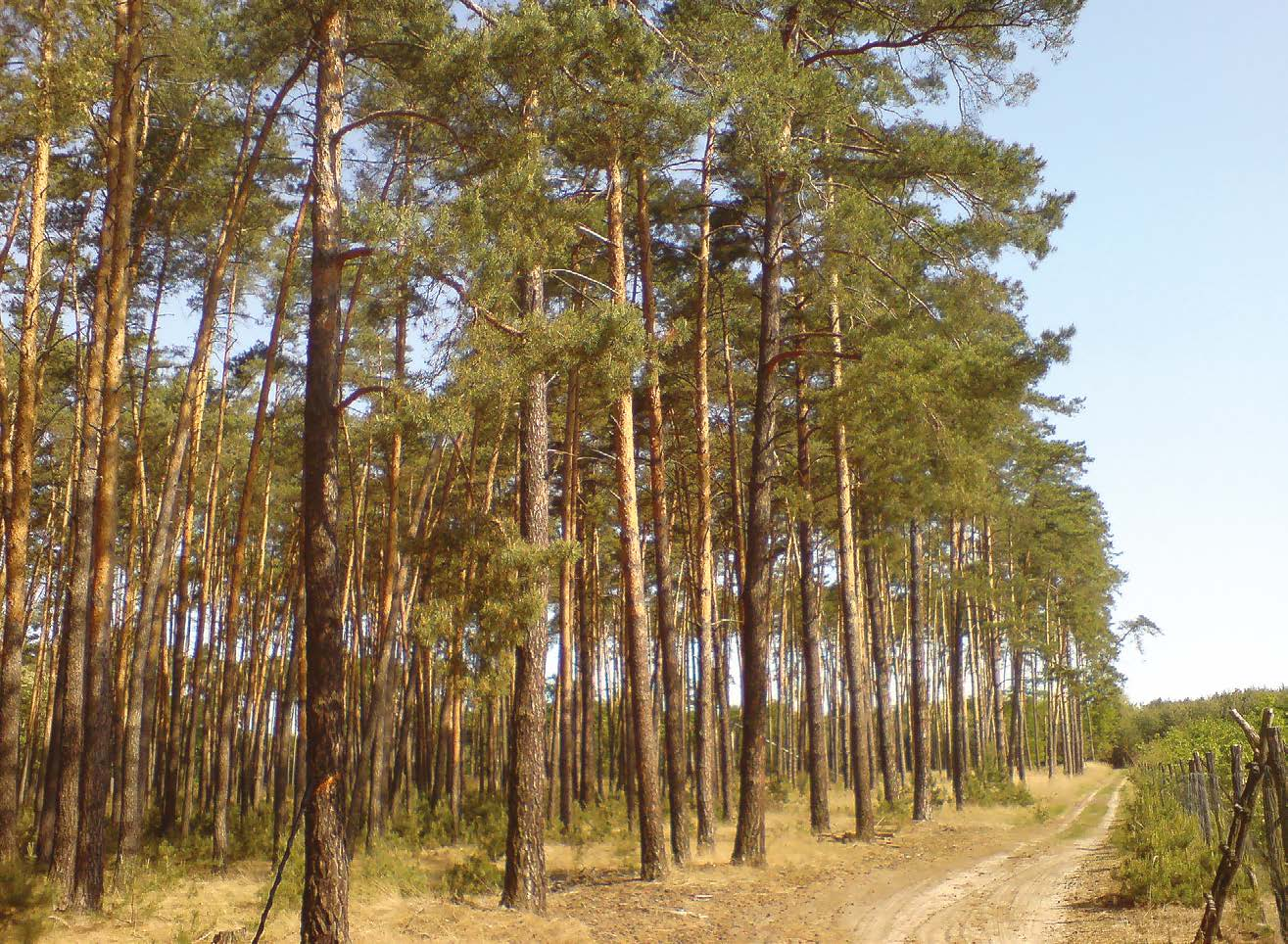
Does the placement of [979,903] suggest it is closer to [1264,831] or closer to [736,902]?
[736,902]

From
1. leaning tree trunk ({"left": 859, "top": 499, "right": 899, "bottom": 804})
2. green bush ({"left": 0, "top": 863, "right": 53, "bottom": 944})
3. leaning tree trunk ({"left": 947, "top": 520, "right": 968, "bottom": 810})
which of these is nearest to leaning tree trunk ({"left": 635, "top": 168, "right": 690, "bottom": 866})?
leaning tree trunk ({"left": 859, "top": 499, "right": 899, "bottom": 804})

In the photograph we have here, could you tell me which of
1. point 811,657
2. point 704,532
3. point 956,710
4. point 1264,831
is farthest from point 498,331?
point 956,710

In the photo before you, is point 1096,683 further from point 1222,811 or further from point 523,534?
point 523,534

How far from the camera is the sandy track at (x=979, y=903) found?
9.27 metres

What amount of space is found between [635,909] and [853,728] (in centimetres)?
897

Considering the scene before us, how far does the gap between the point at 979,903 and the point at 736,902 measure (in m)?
2.75

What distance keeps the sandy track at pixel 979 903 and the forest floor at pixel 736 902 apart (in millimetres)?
21

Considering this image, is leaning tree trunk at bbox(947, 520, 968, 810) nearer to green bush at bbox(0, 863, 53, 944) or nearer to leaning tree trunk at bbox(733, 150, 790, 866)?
leaning tree trunk at bbox(733, 150, 790, 866)

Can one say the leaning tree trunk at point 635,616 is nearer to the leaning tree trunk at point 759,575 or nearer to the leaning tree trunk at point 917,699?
the leaning tree trunk at point 759,575

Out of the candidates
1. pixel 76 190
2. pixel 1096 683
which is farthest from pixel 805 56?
pixel 1096 683

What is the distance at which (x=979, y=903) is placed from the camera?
10.9 metres

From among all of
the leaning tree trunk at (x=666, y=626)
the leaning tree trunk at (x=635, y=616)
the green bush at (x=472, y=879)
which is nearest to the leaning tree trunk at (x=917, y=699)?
the leaning tree trunk at (x=666, y=626)

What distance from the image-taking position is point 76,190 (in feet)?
42.1

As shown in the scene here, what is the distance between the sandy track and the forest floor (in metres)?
0.02
